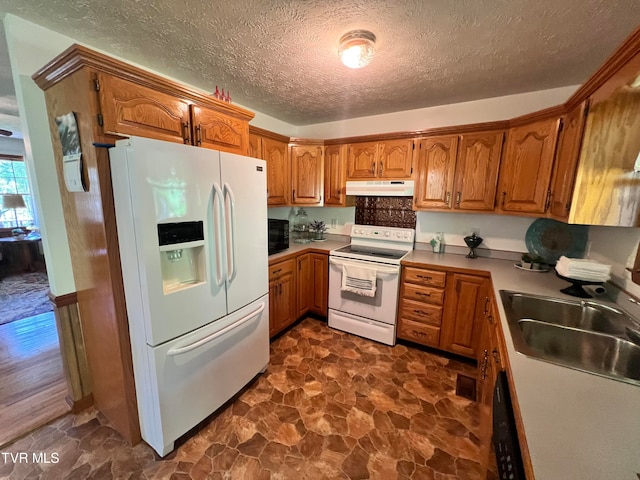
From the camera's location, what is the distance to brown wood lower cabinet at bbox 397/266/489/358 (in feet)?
7.48

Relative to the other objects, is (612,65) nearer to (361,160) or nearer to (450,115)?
(450,115)

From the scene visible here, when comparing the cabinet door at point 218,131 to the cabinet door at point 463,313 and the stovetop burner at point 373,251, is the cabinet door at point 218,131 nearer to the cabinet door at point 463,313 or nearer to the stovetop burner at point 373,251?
the stovetop burner at point 373,251

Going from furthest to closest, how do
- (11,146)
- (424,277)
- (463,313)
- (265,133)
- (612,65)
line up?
1. (11,146)
2. (265,133)
3. (424,277)
4. (463,313)
5. (612,65)

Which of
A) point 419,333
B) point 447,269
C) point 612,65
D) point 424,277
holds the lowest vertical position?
point 419,333

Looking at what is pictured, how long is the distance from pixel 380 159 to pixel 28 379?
3736 millimetres

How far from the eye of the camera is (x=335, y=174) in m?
3.07

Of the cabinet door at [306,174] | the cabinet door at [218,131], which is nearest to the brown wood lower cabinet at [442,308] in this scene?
the cabinet door at [306,174]

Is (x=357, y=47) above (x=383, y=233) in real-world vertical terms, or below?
above

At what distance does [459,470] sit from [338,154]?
2851 mm

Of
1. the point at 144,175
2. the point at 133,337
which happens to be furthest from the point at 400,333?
the point at 144,175

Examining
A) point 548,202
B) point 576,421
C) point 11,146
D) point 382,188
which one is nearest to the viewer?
point 576,421

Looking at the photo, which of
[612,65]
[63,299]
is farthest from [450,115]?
[63,299]

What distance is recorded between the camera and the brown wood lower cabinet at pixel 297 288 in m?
2.61

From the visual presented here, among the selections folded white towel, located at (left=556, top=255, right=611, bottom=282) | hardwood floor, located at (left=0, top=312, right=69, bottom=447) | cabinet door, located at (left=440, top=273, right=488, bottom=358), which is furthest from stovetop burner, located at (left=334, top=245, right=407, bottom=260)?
hardwood floor, located at (left=0, top=312, right=69, bottom=447)
